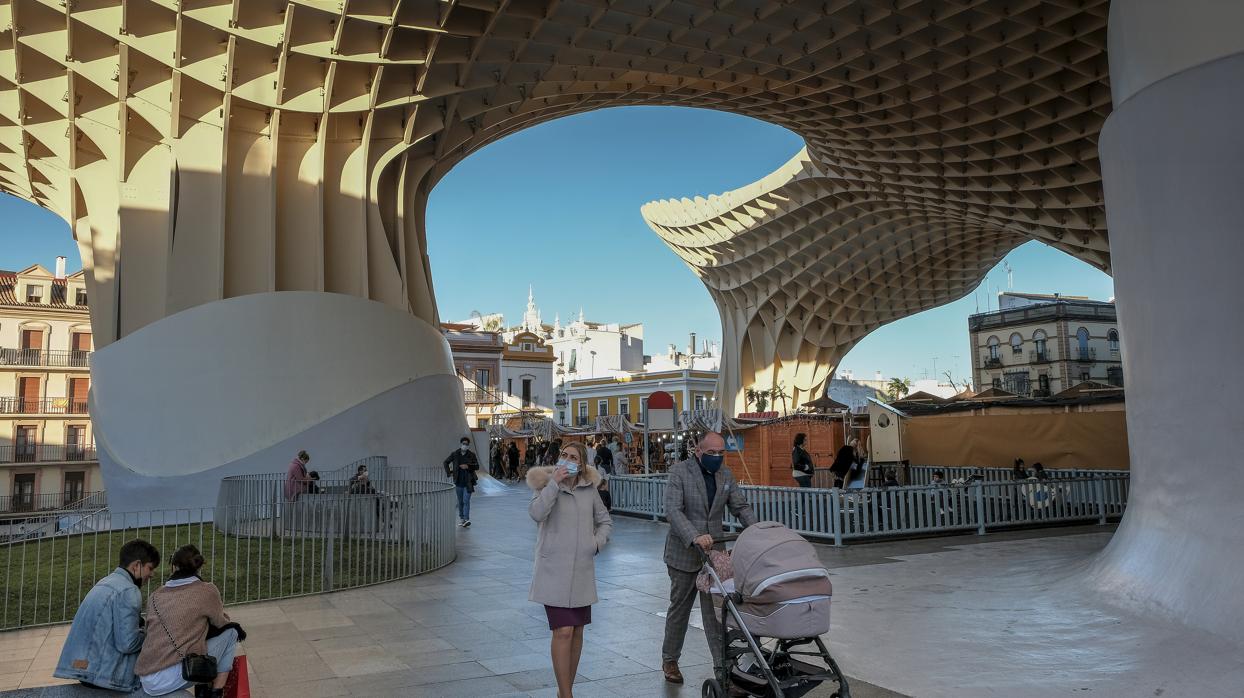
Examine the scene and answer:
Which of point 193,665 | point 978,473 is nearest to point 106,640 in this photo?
point 193,665

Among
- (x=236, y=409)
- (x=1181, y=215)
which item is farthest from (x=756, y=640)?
(x=236, y=409)

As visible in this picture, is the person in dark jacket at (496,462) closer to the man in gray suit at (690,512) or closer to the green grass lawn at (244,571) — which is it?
the green grass lawn at (244,571)

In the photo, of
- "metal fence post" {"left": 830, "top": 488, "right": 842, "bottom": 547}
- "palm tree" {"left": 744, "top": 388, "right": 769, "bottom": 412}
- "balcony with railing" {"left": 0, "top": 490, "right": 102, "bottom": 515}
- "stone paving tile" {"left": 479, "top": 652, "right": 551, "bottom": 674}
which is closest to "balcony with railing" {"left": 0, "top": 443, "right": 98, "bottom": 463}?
"balcony with railing" {"left": 0, "top": 490, "right": 102, "bottom": 515}

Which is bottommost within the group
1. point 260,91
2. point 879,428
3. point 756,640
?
point 756,640

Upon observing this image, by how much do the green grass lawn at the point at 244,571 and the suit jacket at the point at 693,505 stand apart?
14.3ft

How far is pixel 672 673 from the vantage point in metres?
5.34

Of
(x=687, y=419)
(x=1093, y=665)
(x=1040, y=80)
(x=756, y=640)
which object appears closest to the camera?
(x=756, y=640)

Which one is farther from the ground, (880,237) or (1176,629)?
(880,237)

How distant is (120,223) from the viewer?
18562 millimetres

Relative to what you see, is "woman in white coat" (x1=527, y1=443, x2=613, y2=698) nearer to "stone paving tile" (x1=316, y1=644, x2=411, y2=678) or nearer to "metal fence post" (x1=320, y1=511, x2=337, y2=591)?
"stone paving tile" (x1=316, y1=644, x2=411, y2=678)

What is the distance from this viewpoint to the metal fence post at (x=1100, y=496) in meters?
13.5

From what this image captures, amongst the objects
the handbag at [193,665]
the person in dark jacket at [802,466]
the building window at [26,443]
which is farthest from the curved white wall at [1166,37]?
the building window at [26,443]

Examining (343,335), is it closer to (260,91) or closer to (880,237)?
(260,91)

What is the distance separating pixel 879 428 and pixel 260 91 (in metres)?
15.4
